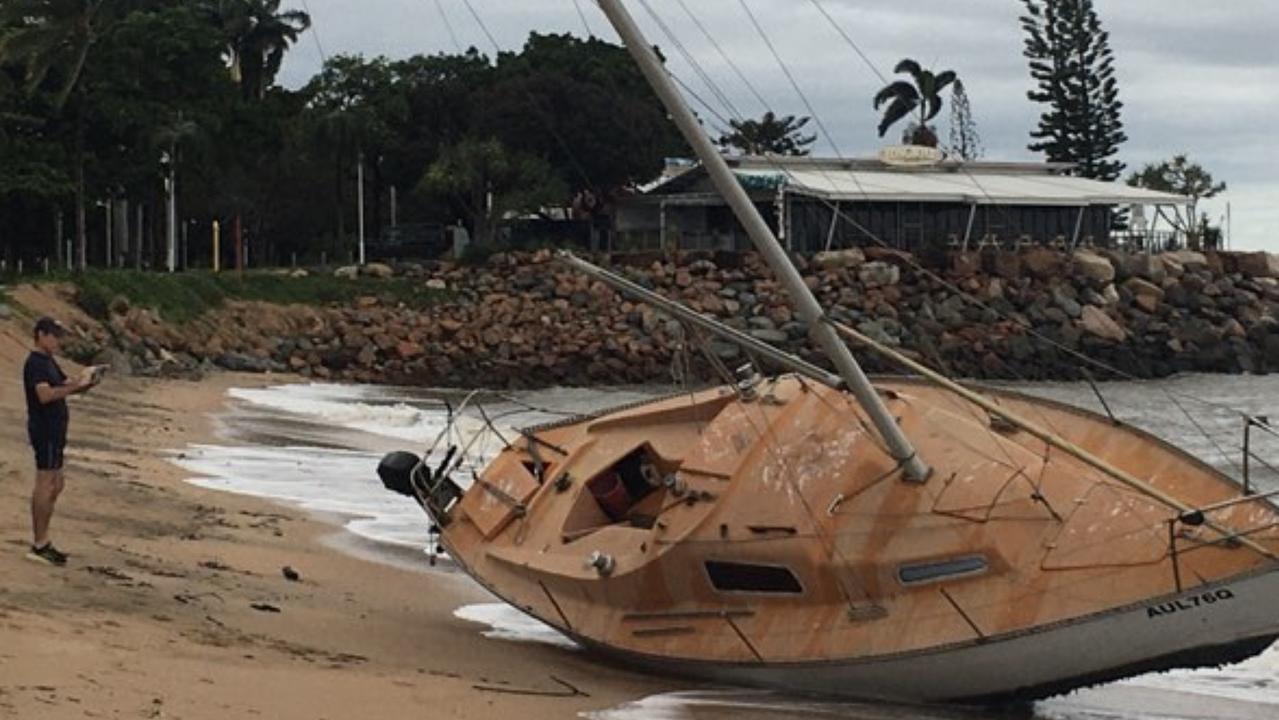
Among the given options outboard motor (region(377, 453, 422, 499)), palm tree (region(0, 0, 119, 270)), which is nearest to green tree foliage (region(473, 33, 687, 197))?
palm tree (region(0, 0, 119, 270))

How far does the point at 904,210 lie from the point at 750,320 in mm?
14926

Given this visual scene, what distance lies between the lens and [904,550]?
10.9m

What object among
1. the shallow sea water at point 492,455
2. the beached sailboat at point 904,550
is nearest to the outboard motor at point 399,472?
the shallow sea water at point 492,455

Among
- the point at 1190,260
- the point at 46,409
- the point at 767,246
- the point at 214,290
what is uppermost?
the point at 767,246

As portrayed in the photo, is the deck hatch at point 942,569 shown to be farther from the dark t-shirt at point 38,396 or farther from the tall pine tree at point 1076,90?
the tall pine tree at point 1076,90

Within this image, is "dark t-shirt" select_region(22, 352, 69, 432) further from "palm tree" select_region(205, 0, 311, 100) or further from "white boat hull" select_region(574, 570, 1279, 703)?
"palm tree" select_region(205, 0, 311, 100)

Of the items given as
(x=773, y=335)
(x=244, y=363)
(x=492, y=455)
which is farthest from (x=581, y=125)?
(x=492, y=455)

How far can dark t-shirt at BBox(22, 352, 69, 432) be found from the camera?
11.5 m

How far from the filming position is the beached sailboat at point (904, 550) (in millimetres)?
10234

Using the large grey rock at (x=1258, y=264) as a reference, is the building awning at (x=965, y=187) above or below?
above

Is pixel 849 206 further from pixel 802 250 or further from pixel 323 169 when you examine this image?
pixel 323 169

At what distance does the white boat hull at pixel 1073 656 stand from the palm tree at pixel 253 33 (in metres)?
72.5

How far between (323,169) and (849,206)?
22.9 m

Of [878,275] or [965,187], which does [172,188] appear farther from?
[965,187]
